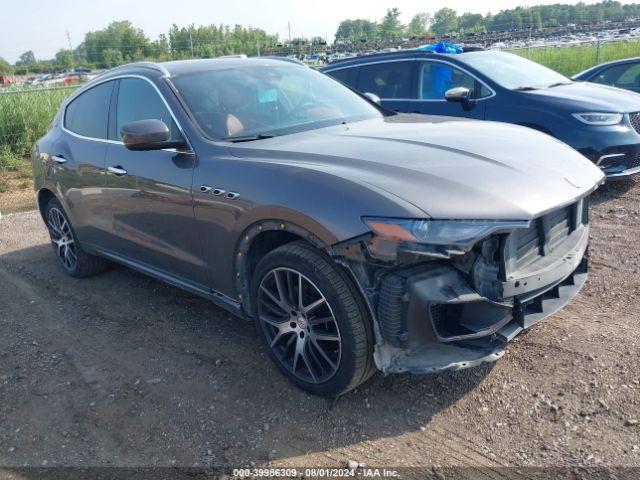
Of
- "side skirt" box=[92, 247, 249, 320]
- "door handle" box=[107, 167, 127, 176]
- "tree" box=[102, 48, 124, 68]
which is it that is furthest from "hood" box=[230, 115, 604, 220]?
"tree" box=[102, 48, 124, 68]

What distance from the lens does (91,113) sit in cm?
484

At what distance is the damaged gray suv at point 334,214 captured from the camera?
2.69 meters

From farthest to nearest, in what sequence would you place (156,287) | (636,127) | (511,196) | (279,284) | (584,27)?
(584,27), (636,127), (156,287), (279,284), (511,196)

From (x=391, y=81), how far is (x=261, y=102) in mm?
4363

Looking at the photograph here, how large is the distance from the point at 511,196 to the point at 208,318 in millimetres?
2496

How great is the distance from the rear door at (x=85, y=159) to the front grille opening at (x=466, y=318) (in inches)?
113

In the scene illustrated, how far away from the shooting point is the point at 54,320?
179 inches

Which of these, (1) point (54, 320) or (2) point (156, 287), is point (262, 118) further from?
(1) point (54, 320)

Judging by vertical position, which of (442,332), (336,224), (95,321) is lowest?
(95,321)

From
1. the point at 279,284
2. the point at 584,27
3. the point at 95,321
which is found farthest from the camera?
the point at 584,27

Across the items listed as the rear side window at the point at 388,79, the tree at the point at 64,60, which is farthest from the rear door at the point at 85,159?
the tree at the point at 64,60

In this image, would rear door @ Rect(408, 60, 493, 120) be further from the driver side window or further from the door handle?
the door handle

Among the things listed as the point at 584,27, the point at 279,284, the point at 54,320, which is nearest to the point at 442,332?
the point at 279,284

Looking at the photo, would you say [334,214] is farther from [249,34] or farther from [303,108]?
[249,34]
